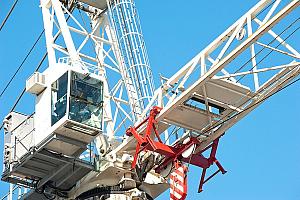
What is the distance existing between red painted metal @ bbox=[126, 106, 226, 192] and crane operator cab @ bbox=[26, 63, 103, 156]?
1.98 metres

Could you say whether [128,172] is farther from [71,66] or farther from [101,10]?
[101,10]

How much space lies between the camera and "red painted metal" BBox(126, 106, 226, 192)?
43.7 meters

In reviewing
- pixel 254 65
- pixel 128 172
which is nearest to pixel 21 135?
pixel 128 172

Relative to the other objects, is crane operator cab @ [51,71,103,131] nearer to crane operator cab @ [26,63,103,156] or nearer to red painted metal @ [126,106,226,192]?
crane operator cab @ [26,63,103,156]

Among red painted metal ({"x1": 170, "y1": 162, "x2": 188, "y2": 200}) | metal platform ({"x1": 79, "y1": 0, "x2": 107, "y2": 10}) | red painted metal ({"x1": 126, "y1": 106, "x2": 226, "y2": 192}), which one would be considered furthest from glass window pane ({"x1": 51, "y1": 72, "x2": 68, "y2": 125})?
metal platform ({"x1": 79, "y1": 0, "x2": 107, "y2": 10})

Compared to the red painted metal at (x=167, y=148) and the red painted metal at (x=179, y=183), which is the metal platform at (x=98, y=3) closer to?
the red painted metal at (x=167, y=148)

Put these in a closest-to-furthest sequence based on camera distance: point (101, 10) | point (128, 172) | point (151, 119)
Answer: point (151, 119) → point (128, 172) → point (101, 10)

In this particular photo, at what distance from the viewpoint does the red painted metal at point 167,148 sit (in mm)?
43656

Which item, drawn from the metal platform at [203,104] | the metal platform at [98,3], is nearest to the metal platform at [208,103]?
the metal platform at [203,104]

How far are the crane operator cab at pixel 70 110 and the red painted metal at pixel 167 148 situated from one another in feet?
6.50

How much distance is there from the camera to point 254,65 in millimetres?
A: 41531

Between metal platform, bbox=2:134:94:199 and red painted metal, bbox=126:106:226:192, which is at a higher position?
metal platform, bbox=2:134:94:199

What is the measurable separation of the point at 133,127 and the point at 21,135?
22.4 feet

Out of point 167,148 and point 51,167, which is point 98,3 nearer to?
point 51,167
